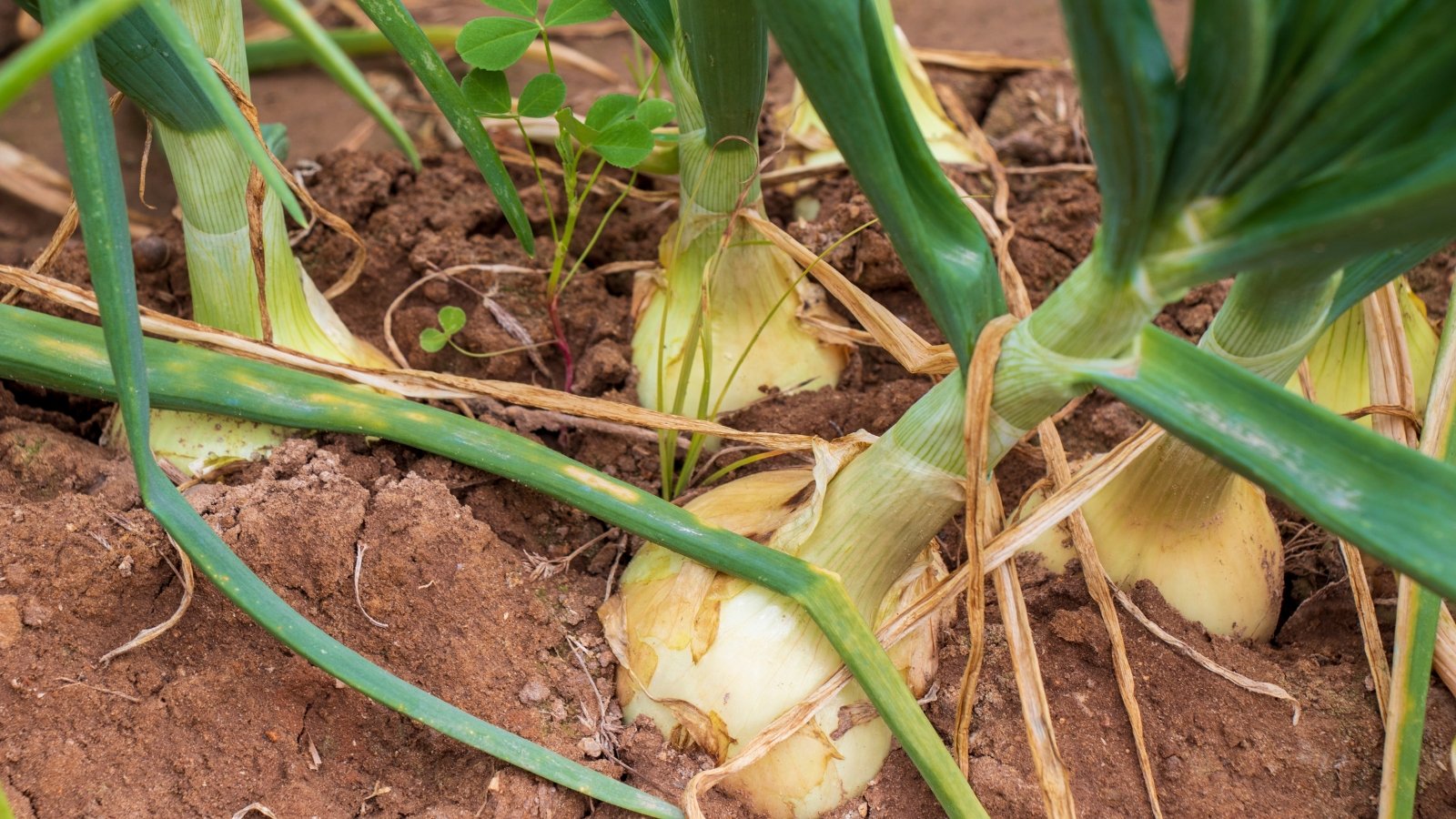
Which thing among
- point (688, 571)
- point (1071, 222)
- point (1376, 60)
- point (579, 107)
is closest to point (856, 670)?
point (688, 571)

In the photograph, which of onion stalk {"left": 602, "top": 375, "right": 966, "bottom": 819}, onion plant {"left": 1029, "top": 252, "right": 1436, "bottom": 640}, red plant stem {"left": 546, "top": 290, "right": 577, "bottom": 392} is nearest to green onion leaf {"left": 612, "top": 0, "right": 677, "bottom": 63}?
red plant stem {"left": 546, "top": 290, "right": 577, "bottom": 392}

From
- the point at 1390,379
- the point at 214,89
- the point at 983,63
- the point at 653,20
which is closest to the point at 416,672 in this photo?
the point at 214,89

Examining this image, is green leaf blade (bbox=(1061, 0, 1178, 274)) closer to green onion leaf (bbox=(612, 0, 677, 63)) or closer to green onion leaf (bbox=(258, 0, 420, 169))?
green onion leaf (bbox=(258, 0, 420, 169))

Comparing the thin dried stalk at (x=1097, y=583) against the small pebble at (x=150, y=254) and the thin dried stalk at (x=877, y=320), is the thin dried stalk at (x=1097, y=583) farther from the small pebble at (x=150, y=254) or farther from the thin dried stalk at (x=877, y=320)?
the small pebble at (x=150, y=254)

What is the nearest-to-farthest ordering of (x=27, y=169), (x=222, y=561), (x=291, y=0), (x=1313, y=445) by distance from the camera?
(x=291, y=0) < (x=1313, y=445) < (x=222, y=561) < (x=27, y=169)

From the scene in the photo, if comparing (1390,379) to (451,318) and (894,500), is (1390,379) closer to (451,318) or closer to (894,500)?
(894,500)

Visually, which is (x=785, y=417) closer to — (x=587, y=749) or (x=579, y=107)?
(x=587, y=749)

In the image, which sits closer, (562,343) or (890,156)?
(890,156)
